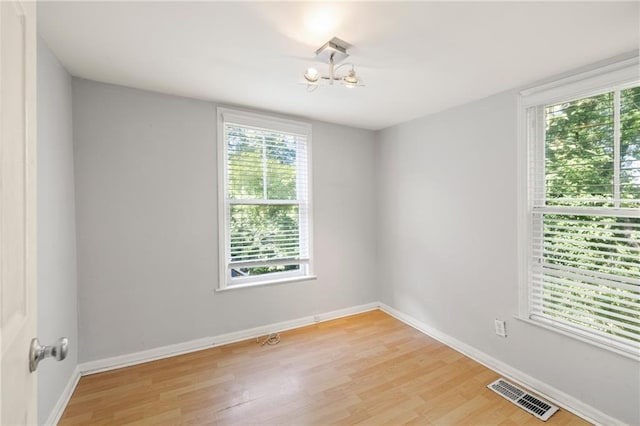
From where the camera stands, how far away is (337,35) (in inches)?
64.8

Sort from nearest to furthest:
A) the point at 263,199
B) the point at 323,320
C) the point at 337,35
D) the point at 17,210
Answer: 1. the point at 17,210
2. the point at 337,35
3. the point at 263,199
4. the point at 323,320

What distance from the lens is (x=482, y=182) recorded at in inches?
101

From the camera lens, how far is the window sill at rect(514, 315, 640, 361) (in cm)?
173

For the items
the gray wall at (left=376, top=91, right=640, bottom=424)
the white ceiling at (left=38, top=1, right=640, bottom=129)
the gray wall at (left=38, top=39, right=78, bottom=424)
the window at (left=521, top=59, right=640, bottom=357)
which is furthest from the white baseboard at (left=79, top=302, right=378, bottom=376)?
the white ceiling at (left=38, top=1, right=640, bottom=129)

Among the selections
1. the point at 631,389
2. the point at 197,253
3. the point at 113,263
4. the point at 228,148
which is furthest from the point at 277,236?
the point at 631,389

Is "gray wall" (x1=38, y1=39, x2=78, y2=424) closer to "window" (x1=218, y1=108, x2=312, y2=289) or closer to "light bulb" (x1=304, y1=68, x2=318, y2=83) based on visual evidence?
"window" (x1=218, y1=108, x2=312, y2=289)

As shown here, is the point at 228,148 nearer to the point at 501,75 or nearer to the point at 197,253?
the point at 197,253

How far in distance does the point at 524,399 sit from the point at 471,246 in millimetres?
1194

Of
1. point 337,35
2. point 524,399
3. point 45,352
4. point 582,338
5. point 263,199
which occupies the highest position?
point 337,35

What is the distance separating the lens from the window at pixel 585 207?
1789 millimetres

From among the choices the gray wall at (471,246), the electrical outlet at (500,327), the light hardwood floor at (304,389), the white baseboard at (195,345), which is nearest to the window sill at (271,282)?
the white baseboard at (195,345)

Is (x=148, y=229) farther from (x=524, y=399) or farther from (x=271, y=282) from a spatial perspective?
(x=524, y=399)

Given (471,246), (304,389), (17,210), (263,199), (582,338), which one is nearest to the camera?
(17,210)

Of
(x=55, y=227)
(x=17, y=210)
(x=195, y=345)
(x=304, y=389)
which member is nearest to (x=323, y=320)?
(x=304, y=389)
